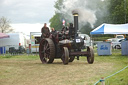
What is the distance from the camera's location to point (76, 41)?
1330cm

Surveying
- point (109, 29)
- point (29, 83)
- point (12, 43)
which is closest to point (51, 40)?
point (29, 83)

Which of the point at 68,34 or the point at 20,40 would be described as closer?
the point at 68,34

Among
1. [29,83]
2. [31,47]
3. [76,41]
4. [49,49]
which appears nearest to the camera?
[29,83]

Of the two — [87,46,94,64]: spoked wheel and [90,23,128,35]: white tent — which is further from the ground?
[90,23,128,35]: white tent

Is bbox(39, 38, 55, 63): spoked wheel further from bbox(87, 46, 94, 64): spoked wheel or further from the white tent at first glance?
the white tent

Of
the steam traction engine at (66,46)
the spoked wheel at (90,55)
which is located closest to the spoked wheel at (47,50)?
the steam traction engine at (66,46)

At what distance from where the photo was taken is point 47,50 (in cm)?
1452

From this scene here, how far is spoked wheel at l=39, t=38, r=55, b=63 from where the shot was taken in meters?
13.8

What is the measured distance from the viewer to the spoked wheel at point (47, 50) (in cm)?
1378

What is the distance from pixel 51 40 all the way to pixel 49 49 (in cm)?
46

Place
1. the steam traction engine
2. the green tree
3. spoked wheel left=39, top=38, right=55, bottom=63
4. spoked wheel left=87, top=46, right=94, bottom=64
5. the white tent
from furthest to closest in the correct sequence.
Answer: the green tree < the white tent < spoked wheel left=39, top=38, right=55, bottom=63 < spoked wheel left=87, top=46, right=94, bottom=64 < the steam traction engine

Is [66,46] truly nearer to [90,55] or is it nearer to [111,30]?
[90,55]

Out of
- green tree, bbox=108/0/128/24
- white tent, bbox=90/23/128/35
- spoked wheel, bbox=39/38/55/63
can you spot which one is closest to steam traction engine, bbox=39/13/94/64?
spoked wheel, bbox=39/38/55/63

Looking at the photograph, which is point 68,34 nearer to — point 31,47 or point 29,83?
point 29,83
